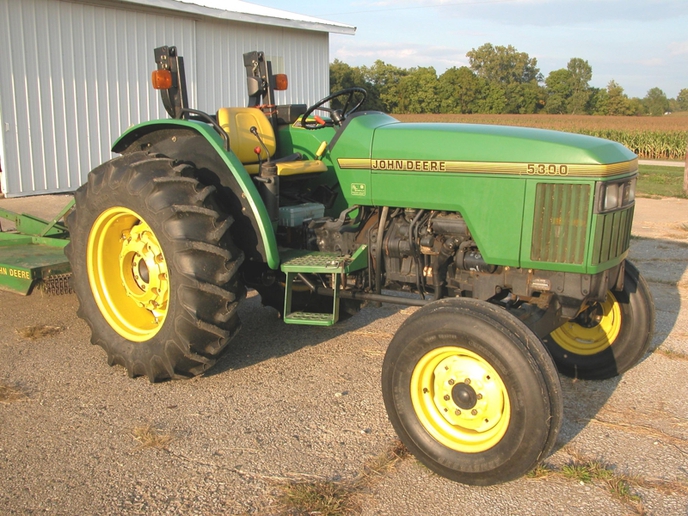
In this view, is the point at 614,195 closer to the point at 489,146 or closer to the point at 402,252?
the point at 489,146

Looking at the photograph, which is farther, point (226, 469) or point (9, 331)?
point (9, 331)

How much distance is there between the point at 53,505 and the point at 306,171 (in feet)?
7.63

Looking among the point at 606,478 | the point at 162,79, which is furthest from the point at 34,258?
the point at 606,478

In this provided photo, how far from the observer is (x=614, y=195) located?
3314 millimetres

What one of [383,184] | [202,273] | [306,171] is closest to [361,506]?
[202,273]

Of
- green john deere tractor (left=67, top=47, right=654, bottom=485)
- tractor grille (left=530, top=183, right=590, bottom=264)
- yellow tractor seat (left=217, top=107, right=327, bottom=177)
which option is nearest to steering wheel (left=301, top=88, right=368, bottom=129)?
green john deere tractor (left=67, top=47, right=654, bottom=485)

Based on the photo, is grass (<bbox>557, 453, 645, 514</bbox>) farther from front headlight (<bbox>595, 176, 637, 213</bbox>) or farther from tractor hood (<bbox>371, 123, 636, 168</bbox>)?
tractor hood (<bbox>371, 123, 636, 168</bbox>)

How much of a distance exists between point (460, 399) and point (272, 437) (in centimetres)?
99

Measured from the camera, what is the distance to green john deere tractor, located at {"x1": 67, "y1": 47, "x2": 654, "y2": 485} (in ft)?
10.1

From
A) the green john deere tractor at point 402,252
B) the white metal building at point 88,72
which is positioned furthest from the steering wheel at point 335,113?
the white metal building at point 88,72

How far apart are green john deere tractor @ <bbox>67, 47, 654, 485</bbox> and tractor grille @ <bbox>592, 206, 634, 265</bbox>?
0.05ft

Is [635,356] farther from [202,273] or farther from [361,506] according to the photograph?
[202,273]

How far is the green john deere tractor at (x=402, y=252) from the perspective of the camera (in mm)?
3086

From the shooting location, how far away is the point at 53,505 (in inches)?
110
